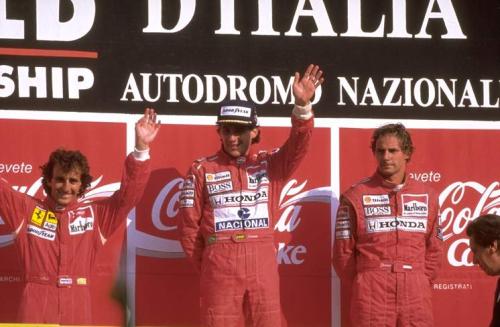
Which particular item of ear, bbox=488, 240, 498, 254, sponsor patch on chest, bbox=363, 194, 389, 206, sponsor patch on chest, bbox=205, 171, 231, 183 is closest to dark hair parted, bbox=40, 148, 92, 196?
sponsor patch on chest, bbox=205, 171, 231, 183

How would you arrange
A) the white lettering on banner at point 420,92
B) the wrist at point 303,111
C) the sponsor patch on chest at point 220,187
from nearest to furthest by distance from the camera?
the wrist at point 303,111
the sponsor patch on chest at point 220,187
the white lettering on banner at point 420,92

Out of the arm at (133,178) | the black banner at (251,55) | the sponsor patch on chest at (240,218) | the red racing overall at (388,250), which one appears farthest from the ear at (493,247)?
the black banner at (251,55)

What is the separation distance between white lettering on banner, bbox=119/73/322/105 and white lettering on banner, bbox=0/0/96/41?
0.45 m

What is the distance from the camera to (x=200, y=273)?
6.89m

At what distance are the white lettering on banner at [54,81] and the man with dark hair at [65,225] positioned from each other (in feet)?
2.41

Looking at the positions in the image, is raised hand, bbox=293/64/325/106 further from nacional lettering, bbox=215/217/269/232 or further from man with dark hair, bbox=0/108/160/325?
man with dark hair, bbox=0/108/160/325

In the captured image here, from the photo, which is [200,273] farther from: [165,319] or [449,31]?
[449,31]

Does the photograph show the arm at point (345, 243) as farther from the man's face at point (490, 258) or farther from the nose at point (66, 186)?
the man's face at point (490, 258)

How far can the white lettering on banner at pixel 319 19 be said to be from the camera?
754 centimetres

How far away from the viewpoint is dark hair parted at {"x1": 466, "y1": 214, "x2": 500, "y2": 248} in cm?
510

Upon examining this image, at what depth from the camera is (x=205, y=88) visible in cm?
754

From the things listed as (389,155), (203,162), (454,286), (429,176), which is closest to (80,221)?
(203,162)

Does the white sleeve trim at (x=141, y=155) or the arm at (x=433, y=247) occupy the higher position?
the white sleeve trim at (x=141, y=155)

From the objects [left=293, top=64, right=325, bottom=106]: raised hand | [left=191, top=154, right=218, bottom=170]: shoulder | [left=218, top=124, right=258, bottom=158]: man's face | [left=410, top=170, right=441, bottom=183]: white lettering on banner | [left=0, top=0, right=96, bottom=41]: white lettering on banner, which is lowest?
[left=410, top=170, right=441, bottom=183]: white lettering on banner
